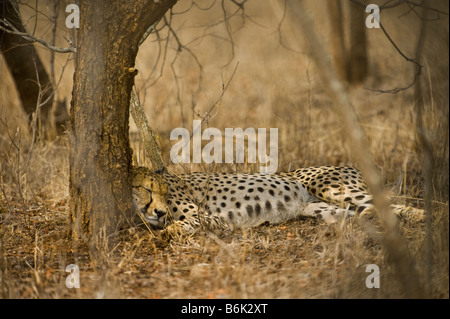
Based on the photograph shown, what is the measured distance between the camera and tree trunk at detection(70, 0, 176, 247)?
3.47 metres

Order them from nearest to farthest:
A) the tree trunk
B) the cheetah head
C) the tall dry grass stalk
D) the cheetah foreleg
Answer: the tall dry grass stalk, the tree trunk, the cheetah foreleg, the cheetah head

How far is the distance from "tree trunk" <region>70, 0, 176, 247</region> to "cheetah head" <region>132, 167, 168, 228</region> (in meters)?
0.32

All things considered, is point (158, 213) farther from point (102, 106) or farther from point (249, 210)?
point (102, 106)

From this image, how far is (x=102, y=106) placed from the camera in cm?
352

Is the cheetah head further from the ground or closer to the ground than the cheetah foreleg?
further from the ground

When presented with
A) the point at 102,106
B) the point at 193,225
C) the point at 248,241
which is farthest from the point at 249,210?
the point at 102,106

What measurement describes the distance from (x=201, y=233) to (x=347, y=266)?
3.63 feet

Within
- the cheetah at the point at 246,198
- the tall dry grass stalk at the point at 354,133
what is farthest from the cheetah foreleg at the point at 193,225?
the tall dry grass stalk at the point at 354,133

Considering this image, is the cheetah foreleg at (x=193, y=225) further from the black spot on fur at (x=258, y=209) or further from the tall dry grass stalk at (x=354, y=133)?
the tall dry grass stalk at (x=354, y=133)

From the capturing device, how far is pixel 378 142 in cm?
624

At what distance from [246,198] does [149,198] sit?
0.80 metres

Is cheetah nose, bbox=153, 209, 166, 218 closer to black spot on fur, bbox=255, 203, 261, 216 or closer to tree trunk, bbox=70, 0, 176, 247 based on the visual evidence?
tree trunk, bbox=70, 0, 176, 247

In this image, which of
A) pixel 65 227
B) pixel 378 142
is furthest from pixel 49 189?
pixel 378 142

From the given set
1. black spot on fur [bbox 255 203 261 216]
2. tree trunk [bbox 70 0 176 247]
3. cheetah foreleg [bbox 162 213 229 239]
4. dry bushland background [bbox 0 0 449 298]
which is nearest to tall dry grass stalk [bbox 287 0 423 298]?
dry bushland background [bbox 0 0 449 298]
